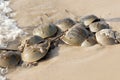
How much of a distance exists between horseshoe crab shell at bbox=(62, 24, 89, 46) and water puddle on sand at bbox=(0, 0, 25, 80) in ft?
4.29

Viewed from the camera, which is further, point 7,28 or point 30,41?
point 7,28

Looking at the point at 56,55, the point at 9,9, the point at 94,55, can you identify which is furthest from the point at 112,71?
the point at 9,9

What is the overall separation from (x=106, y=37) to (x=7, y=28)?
8.73 ft

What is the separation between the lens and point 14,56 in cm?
565

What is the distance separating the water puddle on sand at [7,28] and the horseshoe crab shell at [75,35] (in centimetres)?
131

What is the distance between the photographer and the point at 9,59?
5.56 metres

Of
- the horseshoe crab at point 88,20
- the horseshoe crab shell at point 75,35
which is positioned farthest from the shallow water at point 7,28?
the horseshoe crab at point 88,20

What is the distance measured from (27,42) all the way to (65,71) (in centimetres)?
124

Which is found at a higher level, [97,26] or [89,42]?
[97,26]

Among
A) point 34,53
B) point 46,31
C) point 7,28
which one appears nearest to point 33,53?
point 34,53

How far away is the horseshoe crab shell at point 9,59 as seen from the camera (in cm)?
554

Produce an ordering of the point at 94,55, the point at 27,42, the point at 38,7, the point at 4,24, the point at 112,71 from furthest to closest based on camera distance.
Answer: the point at 38,7 → the point at 4,24 → the point at 27,42 → the point at 94,55 → the point at 112,71

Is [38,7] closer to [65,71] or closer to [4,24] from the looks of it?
[4,24]

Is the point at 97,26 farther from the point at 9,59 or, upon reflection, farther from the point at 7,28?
the point at 7,28
